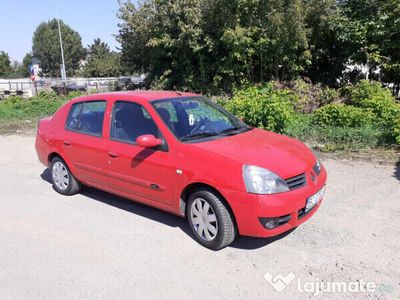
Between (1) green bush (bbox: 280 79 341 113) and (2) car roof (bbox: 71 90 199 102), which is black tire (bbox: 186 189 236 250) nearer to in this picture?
(2) car roof (bbox: 71 90 199 102)

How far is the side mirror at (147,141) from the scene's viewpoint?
4.33 meters

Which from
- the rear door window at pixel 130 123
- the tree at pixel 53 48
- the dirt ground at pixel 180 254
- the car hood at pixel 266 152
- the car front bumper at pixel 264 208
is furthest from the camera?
the tree at pixel 53 48

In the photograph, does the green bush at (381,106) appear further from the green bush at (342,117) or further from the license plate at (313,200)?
the license plate at (313,200)

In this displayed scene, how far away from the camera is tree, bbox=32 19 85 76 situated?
9462cm

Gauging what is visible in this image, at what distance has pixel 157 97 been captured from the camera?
496cm

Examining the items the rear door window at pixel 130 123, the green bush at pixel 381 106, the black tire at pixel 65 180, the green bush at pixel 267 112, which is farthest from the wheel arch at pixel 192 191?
the green bush at pixel 381 106

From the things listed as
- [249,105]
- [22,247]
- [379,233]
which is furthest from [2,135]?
[379,233]

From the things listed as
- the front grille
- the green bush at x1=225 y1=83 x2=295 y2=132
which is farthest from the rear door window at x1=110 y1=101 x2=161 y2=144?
the green bush at x1=225 y1=83 x2=295 y2=132

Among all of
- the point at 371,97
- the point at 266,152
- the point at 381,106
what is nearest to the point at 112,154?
Result: the point at 266,152

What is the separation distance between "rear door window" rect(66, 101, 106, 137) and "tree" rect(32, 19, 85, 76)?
310 ft

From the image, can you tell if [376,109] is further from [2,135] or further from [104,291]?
[2,135]

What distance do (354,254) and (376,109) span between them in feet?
20.0

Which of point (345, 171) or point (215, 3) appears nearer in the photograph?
point (345, 171)

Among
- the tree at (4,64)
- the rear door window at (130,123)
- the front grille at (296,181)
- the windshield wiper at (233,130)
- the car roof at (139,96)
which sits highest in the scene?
the tree at (4,64)
